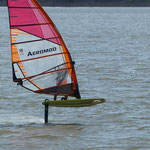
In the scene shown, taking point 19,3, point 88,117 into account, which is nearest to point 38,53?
point 19,3

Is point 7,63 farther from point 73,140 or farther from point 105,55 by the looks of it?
point 73,140

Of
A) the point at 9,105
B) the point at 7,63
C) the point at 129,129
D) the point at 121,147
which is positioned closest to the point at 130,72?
the point at 7,63

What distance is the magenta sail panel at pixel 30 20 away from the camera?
19844mm

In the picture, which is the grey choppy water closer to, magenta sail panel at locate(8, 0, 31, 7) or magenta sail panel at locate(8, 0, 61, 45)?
magenta sail panel at locate(8, 0, 61, 45)

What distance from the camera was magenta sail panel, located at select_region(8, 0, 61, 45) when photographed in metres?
19.8

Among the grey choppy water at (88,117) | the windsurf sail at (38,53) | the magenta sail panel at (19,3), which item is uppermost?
the magenta sail panel at (19,3)

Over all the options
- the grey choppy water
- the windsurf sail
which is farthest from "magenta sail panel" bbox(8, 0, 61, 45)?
the grey choppy water

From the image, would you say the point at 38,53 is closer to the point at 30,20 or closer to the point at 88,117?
the point at 30,20

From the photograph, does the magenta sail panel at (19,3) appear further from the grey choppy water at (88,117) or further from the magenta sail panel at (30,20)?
the grey choppy water at (88,117)

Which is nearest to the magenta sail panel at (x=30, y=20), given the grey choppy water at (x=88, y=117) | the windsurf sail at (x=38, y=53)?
the windsurf sail at (x=38, y=53)

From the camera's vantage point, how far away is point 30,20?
795 inches

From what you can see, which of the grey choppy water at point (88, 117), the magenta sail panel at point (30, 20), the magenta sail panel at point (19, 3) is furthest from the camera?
the magenta sail panel at point (30, 20)

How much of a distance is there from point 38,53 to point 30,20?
48.1 inches

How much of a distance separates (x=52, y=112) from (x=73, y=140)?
189 inches
